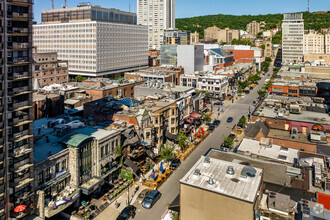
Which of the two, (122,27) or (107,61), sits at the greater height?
(122,27)

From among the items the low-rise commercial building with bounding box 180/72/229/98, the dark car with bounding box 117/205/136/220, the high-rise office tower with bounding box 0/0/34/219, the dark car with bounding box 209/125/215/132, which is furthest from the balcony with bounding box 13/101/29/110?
the low-rise commercial building with bounding box 180/72/229/98

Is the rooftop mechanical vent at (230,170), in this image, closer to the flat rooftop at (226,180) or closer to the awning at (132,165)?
the flat rooftop at (226,180)

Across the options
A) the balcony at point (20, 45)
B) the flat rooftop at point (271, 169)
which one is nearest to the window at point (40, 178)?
the balcony at point (20, 45)

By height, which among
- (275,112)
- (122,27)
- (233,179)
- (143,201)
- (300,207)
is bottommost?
(143,201)

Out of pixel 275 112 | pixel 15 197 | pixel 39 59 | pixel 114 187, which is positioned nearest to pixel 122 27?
pixel 39 59

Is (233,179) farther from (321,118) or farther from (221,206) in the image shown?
(321,118)

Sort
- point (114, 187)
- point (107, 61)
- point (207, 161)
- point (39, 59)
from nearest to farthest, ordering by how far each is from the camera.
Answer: point (207, 161), point (114, 187), point (39, 59), point (107, 61)
